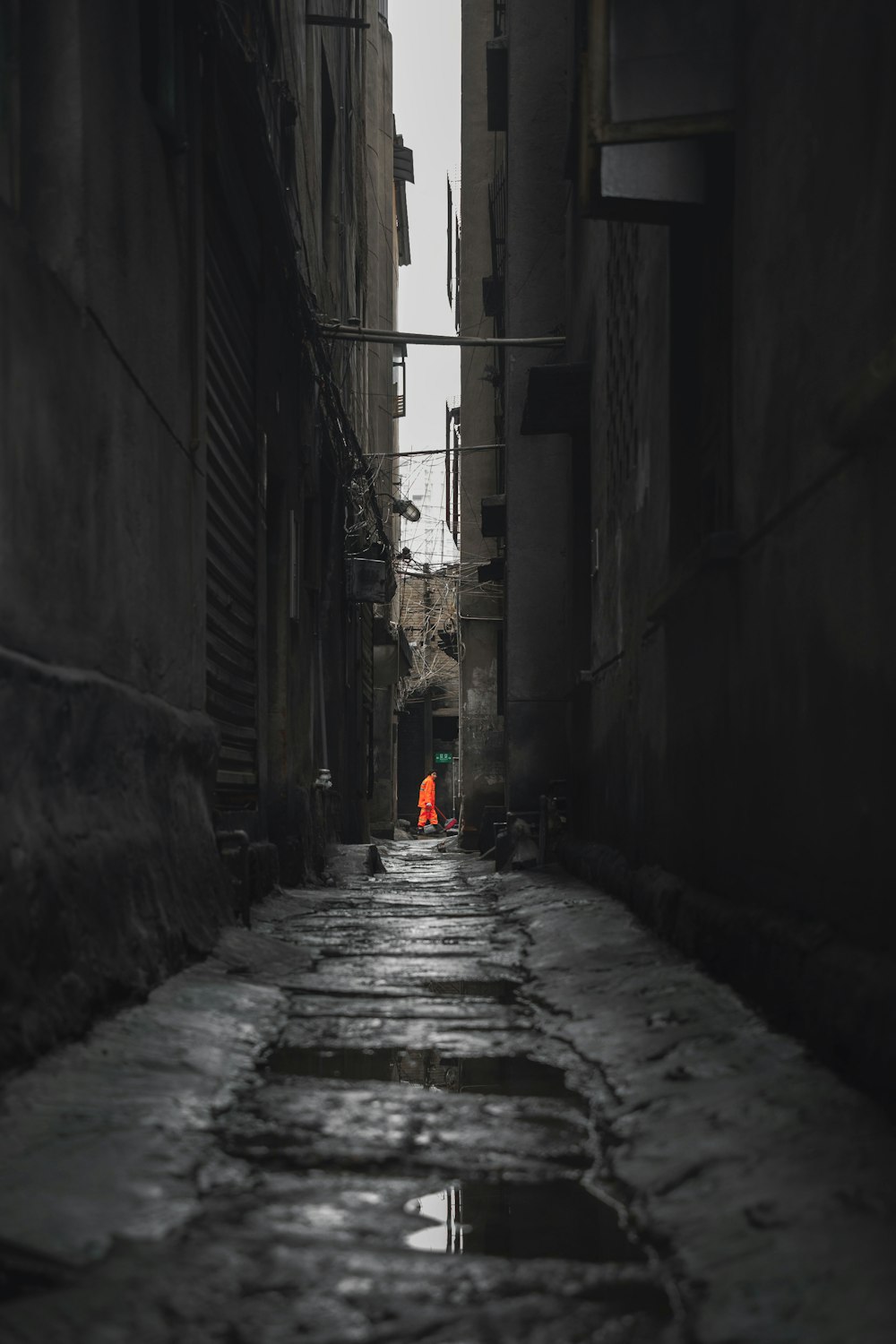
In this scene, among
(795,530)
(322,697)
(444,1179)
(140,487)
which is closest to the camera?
(444,1179)

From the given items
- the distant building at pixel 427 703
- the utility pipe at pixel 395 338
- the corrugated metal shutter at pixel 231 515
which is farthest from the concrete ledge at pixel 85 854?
the distant building at pixel 427 703

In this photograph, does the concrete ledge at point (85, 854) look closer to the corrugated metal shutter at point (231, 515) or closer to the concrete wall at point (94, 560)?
the concrete wall at point (94, 560)

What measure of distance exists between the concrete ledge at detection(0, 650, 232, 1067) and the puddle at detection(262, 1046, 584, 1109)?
1.67ft

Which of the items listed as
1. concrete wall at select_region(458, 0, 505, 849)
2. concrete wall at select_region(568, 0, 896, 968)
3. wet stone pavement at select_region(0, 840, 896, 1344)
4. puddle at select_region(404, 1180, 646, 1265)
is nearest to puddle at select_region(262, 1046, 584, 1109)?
wet stone pavement at select_region(0, 840, 896, 1344)

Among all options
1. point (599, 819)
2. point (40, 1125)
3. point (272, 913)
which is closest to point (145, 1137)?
point (40, 1125)

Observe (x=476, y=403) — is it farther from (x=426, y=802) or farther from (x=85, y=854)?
(x=85, y=854)

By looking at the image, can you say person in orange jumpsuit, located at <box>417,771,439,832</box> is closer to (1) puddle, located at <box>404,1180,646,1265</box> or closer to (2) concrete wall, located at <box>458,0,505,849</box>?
(2) concrete wall, located at <box>458,0,505,849</box>

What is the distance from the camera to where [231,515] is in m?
7.31

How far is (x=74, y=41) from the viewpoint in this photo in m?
3.81

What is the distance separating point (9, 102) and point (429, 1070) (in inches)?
113

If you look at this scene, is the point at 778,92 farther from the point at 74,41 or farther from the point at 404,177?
the point at 404,177

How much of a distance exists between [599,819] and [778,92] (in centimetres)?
517

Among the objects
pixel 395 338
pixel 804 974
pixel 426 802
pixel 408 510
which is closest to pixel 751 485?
pixel 804 974

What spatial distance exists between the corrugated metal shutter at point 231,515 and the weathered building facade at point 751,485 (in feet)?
7.07
